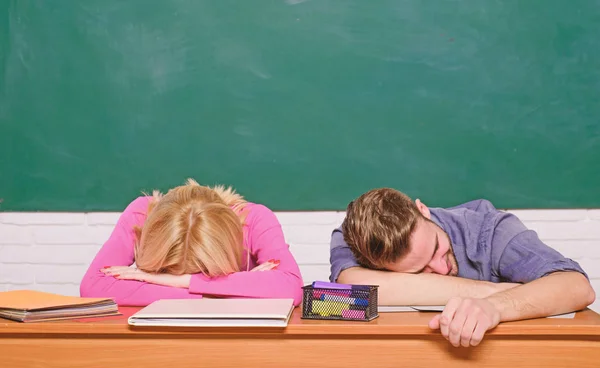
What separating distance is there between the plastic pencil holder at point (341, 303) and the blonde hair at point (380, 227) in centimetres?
39

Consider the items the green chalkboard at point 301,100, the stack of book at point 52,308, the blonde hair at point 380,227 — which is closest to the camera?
the stack of book at point 52,308

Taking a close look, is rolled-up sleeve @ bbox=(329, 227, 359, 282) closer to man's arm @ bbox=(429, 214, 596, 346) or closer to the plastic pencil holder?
man's arm @ bbox=(429, 214, 596, 346)

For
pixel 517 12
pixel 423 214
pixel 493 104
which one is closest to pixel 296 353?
pixel 423 214

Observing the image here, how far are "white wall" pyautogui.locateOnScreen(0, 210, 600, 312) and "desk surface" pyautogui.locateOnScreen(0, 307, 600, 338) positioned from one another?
121cm

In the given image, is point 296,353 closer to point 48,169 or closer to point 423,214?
point 423,214

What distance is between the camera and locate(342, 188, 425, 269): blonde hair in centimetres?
155

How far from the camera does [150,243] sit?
151cm

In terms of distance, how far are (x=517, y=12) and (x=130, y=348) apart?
1.86m

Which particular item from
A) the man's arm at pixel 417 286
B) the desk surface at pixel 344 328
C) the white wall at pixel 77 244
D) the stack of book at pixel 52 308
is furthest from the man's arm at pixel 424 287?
the white wall at pixel 77 244

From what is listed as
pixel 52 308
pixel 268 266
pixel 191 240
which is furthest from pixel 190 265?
pixel 52 308

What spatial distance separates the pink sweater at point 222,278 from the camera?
1.43 m

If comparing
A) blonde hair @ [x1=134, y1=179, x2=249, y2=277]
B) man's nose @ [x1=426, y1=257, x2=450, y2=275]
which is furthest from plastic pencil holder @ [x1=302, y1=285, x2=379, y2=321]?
man's nose @ [x1=426, y1=257, x2=450, y2=275]

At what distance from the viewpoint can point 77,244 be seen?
8.19 feet

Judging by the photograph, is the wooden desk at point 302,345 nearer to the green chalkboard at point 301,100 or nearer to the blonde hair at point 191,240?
the blonde hair at point 191,240
